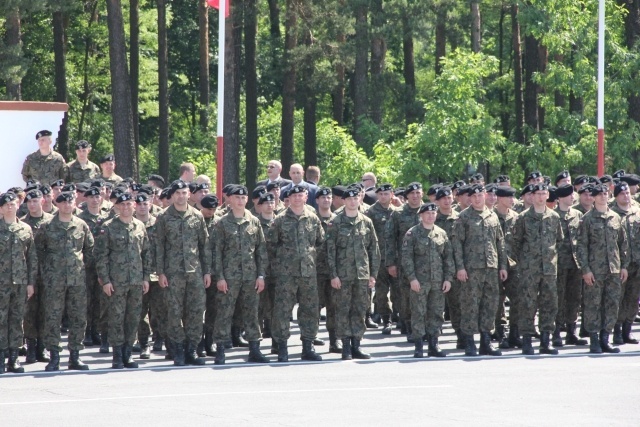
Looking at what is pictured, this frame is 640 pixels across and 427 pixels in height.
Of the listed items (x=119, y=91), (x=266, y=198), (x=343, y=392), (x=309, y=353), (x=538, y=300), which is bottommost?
(x=343, y=392)

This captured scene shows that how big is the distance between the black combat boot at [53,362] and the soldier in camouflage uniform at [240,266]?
1.80 metres

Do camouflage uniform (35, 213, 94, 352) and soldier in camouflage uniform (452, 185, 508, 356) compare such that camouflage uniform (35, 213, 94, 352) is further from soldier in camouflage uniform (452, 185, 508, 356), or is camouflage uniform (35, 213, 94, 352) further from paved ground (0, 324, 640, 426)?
soldier in camouflage uniform (452, 185, 508, 356)

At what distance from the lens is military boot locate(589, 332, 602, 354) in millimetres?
15055

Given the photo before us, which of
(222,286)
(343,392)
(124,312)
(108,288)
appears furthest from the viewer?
(222,286)

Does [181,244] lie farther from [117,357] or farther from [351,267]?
[351,267]

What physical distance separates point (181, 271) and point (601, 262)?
5145 mm

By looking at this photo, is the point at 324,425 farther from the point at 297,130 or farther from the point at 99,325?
the point at 297,130

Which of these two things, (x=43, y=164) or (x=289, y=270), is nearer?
(x=289, y=270)

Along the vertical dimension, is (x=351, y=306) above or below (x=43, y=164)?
below

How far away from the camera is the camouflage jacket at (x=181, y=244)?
1442cm

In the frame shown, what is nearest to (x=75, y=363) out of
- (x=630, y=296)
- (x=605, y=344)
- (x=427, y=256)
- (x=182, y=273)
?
(x=182, y=273)

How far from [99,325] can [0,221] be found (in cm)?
240

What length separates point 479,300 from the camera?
15109mm

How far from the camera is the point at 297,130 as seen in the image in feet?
175
